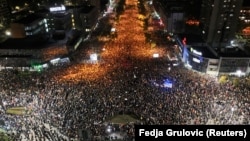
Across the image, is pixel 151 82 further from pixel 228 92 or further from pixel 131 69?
pixel 228 92

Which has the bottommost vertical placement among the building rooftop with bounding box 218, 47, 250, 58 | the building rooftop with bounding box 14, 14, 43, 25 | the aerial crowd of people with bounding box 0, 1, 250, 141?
the aerial crowd of people with bounding box 0, 1, 250, 141

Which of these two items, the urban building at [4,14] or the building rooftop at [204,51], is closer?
the building rooftop at [204,51]

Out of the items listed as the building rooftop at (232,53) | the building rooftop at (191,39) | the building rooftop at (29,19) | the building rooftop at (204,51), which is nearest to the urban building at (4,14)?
the building rooftop at (29,19)

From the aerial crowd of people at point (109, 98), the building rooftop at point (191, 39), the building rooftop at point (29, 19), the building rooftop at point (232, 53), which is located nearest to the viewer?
the aerial crowd of people at point (109, 98)

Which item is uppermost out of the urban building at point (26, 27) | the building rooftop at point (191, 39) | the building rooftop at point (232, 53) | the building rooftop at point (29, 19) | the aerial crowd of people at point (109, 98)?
the building rooftop at point (29, 19)

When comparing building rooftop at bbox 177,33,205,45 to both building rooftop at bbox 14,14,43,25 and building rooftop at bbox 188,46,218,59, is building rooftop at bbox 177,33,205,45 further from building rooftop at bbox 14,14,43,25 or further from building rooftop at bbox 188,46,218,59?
building rooftop at bbox 14,14,43,25

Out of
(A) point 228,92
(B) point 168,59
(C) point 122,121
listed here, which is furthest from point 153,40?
(C) point 122,121

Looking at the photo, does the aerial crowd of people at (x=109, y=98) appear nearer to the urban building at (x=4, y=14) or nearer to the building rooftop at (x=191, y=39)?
the building rooftop at (x=191, y=39)

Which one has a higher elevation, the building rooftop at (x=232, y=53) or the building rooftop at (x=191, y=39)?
the building rooftop at (x=232, y=53)

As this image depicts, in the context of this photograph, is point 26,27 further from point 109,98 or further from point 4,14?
point 109,98

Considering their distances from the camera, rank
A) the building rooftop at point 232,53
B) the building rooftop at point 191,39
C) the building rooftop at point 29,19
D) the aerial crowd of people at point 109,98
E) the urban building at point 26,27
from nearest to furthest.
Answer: the aerial crowd of people at point 109,98 → the building rooftop at point 232,53 → the building rooftop at point 191,39 → the urban building at point 26,27 → the building rooftop at point 29,19

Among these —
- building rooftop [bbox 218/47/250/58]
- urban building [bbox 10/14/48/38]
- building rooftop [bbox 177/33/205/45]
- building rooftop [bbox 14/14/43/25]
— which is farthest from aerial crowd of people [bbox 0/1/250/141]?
building rooftop [bbox 14/14/43/25]
